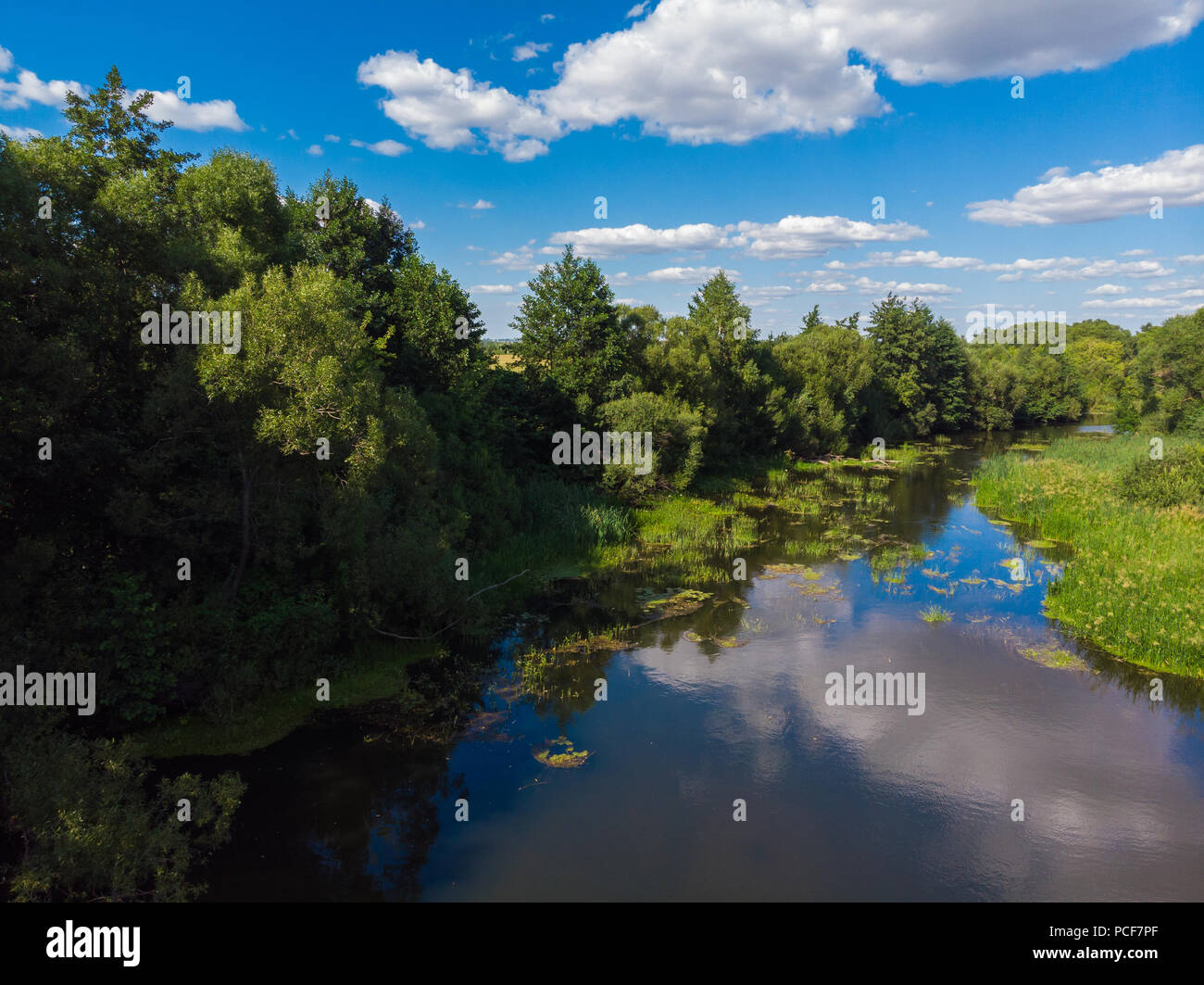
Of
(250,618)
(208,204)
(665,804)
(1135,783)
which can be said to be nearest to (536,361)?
(208,204)

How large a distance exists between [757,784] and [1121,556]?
719 inches

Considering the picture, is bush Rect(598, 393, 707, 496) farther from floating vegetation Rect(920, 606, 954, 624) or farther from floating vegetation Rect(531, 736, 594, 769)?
floating vegetation Rect(531, 736, 594, 769)

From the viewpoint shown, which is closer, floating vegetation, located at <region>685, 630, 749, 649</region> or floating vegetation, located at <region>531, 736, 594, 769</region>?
floating vegetation, located at <region>531, 736, 594, 769</region>

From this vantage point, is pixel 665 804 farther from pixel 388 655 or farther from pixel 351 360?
pixel 351 360

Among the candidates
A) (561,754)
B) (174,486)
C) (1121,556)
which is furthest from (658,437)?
(174,486)

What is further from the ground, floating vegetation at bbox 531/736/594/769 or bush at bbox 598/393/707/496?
bush at bbox 598/393/707/496

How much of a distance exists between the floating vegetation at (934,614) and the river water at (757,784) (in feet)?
2.92

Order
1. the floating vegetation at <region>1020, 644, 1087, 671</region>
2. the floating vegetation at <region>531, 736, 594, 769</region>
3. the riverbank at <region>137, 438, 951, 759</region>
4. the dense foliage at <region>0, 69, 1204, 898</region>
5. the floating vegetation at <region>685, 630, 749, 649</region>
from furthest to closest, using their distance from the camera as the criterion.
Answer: the floating vegetation at <region>685, 630, 749, 649</region>
the floating vegetation at <region>1020, 644, 1087, 671</region>
the riverbank at <region>137, 438, 951, 759</region>
the floating vegetation at <region>531, 736, 594, 769</region>
the dense foliage at <region>0, 69, 1204, 898</region>

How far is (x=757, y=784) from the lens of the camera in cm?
1384

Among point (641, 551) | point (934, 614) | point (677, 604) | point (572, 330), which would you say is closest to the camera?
point (934, 614)

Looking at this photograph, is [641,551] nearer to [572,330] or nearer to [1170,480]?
[572,330]

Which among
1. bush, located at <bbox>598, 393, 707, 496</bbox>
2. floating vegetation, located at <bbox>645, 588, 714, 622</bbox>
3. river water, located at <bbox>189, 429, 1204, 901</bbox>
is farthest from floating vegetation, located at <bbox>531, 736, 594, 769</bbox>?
bush, located at <bbox>598, 393, 707, 496</bbox>

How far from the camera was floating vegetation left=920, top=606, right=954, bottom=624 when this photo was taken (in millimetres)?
22367

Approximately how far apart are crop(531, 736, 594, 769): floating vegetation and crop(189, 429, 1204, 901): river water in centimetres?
11
